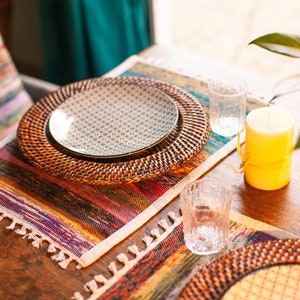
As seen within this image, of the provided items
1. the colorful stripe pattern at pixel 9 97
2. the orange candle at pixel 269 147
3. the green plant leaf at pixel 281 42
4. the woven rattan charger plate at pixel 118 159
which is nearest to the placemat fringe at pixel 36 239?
the woven rattan charger plate at pixel 118 159

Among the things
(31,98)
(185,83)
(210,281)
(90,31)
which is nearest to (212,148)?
(185,83)

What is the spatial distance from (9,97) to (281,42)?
0.99 meters

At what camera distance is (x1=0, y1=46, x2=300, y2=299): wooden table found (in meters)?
0.86

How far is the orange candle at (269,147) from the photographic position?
0.96 meters

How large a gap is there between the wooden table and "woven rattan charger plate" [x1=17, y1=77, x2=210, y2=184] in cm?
8

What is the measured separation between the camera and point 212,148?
1134mm

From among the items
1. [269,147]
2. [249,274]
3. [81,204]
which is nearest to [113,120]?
[81,204]

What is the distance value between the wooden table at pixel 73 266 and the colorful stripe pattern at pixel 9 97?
2.23 feet

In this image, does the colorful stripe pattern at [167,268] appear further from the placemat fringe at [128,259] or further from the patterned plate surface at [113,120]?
the patterned plate surface at [113,120]

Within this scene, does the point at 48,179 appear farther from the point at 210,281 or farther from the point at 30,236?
the point at 210,281

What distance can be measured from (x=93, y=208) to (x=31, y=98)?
2.78 feet

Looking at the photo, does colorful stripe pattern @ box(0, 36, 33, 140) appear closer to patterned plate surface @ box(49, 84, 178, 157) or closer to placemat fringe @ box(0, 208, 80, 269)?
patterned plate surface @ box(49, 84, 178, 157)

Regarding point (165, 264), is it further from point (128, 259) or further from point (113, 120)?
point (113, 120)

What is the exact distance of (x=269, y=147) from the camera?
0.96 metres
